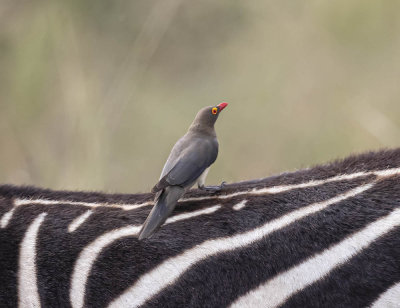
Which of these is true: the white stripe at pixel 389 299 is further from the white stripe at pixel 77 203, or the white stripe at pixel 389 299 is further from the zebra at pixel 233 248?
the white stripe at pixel 77 203

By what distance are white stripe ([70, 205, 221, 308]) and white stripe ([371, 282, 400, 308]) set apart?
13.8 inches

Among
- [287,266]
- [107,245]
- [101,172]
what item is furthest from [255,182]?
[101,172]

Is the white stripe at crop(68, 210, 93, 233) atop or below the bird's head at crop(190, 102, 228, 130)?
below

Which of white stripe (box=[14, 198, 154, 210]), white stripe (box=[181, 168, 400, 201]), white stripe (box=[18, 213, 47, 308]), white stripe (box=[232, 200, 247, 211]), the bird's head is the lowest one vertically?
white stripe (box=[18, 213, 47, 308])

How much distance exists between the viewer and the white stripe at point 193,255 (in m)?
1.05

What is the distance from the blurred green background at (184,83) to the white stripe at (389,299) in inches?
62.4

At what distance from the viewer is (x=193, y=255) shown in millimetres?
1059

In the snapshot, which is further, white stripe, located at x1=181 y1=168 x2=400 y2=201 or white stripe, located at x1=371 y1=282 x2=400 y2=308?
white stripe, located at x1=181 y1=168 x2=400 y2=201

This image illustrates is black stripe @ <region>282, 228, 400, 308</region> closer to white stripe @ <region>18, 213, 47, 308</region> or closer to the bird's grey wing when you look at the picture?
the bird's grey wing

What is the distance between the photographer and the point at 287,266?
1015 millimetres

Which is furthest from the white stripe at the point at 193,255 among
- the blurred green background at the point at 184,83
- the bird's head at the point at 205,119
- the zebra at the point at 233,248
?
the blurred green background at the point at 184,83

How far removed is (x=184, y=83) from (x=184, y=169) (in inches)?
74.8

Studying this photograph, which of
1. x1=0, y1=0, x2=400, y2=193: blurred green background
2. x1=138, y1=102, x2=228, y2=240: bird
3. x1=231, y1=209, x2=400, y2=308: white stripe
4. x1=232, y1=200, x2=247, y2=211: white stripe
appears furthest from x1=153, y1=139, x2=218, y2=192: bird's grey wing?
x1=0, y1=0, x2=400, y2=193: blurred green background

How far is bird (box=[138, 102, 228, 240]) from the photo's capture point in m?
1.09
